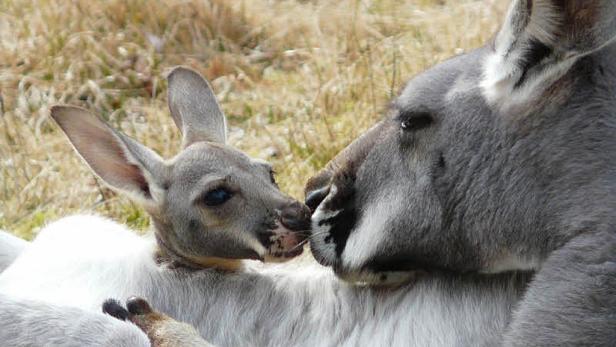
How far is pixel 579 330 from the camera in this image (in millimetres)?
3365

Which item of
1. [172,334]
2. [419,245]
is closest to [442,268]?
[419,245]

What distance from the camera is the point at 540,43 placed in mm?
3475

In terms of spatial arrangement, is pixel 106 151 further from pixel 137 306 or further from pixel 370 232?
pixel 370 232

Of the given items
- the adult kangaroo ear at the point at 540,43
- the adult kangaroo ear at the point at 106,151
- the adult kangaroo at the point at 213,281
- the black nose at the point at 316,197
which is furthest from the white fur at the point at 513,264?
the adult kangaroo ear at the point at 106,151

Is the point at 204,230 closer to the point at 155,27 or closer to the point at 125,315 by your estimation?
the point at 125,315

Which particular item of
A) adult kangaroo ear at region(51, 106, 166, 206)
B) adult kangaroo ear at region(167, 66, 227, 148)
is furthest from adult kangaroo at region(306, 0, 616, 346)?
adult kangaroo ear at region(167, 66, 227, 148)

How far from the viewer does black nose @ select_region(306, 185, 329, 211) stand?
4281 mm

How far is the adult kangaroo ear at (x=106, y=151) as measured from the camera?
174 inches

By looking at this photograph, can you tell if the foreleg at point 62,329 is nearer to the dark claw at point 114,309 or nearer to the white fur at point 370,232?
the dark claw at point 114,309

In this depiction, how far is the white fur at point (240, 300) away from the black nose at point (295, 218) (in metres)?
0.23

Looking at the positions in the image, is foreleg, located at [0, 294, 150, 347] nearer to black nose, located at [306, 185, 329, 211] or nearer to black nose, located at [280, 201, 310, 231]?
black nose, located at [280, 201, 310, 231]

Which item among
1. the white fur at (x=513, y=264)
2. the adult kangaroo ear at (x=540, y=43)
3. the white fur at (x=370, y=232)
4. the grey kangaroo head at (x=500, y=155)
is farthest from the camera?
the white fur at (x=370, y=232)

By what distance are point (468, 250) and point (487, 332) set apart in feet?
1.18

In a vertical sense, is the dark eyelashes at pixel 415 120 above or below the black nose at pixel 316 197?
above
